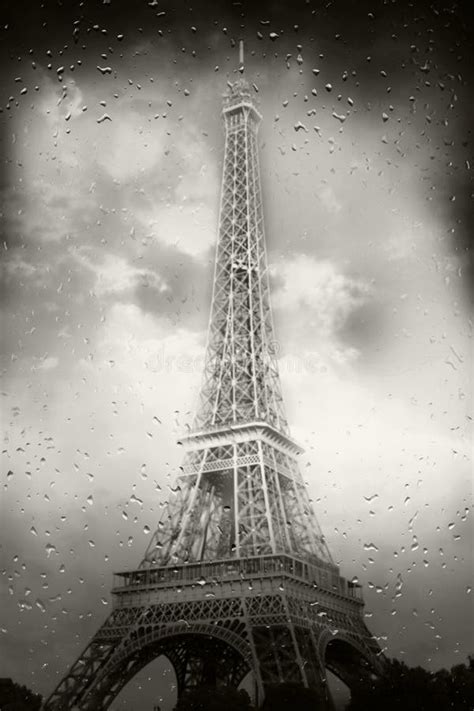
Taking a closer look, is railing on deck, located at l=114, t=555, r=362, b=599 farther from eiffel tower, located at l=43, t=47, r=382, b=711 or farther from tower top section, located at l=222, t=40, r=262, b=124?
tower top section, located at l=222, t=40, r=262, b=124

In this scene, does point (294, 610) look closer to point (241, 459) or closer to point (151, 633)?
point (151, 633)

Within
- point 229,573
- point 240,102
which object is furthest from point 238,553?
point 240,102

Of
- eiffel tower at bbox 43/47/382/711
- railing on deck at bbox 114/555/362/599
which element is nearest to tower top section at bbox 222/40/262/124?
eiffel tower at bbox 43/47/382/711

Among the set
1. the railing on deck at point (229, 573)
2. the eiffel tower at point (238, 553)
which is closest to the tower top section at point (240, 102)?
the eiffel tower at point (238, 553)

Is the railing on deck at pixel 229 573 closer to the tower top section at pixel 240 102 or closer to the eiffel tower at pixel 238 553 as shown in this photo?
the eiffel tower at pixel 238 553

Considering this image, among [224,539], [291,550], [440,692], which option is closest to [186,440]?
[224,539]

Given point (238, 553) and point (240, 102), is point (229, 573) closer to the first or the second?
point (238, 553)

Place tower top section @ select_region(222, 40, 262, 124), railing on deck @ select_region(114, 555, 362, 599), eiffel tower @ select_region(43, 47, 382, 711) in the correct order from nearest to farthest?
eiffel tower @ select_region(43, 47, 382, 711), railing on deck @ select_region(114, 555, 362, 599), tower top section @ select_region(222, 40, 262, 124)

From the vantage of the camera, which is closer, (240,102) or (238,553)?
(238,553)
